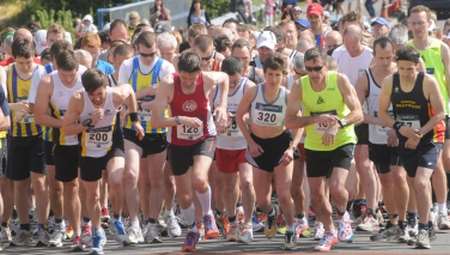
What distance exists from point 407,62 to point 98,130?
3.18m

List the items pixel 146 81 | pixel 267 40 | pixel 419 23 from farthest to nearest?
pixel 267 40 < pixel 419 23 < pixel 146 81

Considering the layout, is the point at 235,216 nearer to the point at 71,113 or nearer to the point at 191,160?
the point at 191,160

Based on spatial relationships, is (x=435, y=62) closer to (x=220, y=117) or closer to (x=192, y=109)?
(x=220, y=117)

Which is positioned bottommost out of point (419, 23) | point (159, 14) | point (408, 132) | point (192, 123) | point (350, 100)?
point (408, 132)

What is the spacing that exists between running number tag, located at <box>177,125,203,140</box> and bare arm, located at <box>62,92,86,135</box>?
100cm

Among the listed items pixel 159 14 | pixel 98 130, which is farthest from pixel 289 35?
pixel 159 14

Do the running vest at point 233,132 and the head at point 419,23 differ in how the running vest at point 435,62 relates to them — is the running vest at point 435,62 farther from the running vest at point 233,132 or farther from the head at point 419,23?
the running vest at point 233,132

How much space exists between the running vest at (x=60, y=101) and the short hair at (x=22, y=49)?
0.50 meters

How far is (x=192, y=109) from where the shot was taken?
13.2 meters

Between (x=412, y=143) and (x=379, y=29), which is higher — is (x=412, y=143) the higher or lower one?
the lower one

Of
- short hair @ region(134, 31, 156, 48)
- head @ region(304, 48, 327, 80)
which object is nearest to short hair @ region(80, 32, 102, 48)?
short hair @ region(134, 31, 156, 48)

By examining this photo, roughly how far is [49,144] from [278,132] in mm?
2477

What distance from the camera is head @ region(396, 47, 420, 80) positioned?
13.0 metres

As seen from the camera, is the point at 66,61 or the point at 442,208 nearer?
the point at 66,61
